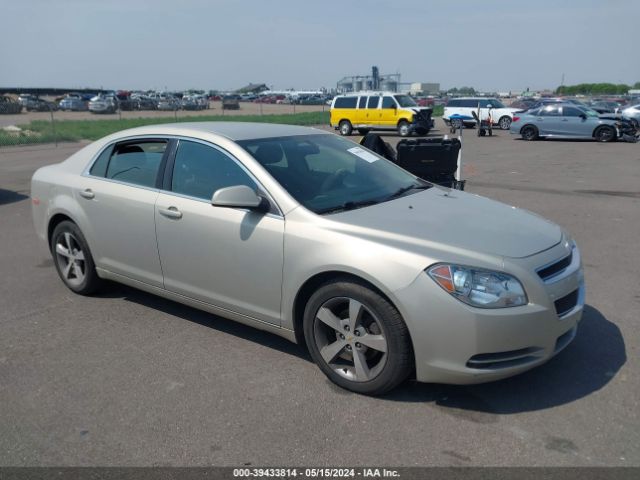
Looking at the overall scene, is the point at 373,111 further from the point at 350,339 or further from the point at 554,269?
the point at 350,339

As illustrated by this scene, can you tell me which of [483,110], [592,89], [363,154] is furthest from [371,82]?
[592,89]

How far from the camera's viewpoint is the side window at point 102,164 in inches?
197

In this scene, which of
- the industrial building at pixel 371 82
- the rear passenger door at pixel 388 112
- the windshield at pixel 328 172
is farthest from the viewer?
the industrial building at pixel 371 82

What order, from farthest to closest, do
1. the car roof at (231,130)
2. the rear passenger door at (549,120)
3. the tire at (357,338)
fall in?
1. the rear passenger door at (549,120)
2. the car roof at (231,130)
3. the tire at (357,338)

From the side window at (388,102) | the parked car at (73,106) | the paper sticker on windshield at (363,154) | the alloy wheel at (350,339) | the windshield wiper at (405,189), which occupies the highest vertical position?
the side window at (388,102)

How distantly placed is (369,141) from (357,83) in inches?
1739

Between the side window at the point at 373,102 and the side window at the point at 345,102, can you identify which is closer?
the side window at the point at 373,102

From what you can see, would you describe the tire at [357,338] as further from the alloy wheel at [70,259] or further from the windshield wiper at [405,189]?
the alloy wheel at [70,259]

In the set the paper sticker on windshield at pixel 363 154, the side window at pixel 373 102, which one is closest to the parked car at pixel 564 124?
the side window at pixel 373 102

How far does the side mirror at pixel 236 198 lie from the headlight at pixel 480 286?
1250 millimetres

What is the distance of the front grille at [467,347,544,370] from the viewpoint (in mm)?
3174

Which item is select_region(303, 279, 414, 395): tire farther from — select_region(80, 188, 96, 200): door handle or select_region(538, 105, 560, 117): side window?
select_region(538, 105, 560, 117): side window

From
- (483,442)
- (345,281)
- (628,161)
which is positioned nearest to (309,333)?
(345,281)

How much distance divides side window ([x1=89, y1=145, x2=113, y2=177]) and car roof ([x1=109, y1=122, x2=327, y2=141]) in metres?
0.24
